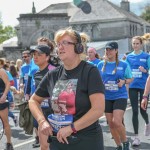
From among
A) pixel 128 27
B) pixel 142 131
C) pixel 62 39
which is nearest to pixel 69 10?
pixel 128 27

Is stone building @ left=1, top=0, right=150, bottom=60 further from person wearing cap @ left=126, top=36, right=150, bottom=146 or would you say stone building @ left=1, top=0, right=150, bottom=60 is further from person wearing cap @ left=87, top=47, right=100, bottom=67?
person wearing cap @ left=126, top=36, right=150, bottom=146

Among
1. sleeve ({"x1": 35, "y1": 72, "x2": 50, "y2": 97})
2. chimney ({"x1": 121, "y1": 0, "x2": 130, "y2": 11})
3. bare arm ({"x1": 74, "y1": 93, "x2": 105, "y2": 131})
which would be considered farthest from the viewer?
chimney ({"x1": 121, "y1": 0, "x2": 130, "y2": 11})

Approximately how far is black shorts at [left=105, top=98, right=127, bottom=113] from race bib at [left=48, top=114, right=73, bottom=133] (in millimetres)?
3463

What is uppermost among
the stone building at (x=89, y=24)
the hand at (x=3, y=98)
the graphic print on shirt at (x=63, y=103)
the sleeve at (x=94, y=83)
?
the stone building at (x=89, y=24)

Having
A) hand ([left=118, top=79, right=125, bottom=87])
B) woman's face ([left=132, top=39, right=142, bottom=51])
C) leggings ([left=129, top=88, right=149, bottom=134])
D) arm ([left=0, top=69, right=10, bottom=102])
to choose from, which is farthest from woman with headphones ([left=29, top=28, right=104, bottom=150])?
woman's face ([left=132, top=39, right=142, bottom=51])

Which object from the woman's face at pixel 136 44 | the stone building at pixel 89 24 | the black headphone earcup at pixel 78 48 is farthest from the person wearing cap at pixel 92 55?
the stone building at pixel 89 24

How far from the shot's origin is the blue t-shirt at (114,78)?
7.63 meters

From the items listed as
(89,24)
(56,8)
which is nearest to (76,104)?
(89,24)

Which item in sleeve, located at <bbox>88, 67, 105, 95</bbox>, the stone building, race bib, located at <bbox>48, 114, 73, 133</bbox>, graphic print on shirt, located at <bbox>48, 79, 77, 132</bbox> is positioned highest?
the stone building

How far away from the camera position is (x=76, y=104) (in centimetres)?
395

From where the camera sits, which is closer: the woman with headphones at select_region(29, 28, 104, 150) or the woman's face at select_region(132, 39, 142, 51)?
the woman with headphones at select_region(29, 28, 104, 150)

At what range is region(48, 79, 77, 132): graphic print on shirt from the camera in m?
3.96

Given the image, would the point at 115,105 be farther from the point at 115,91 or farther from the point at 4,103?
the point at 4,103

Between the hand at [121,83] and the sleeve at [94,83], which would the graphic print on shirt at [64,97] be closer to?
the sleeve at [94,83]
